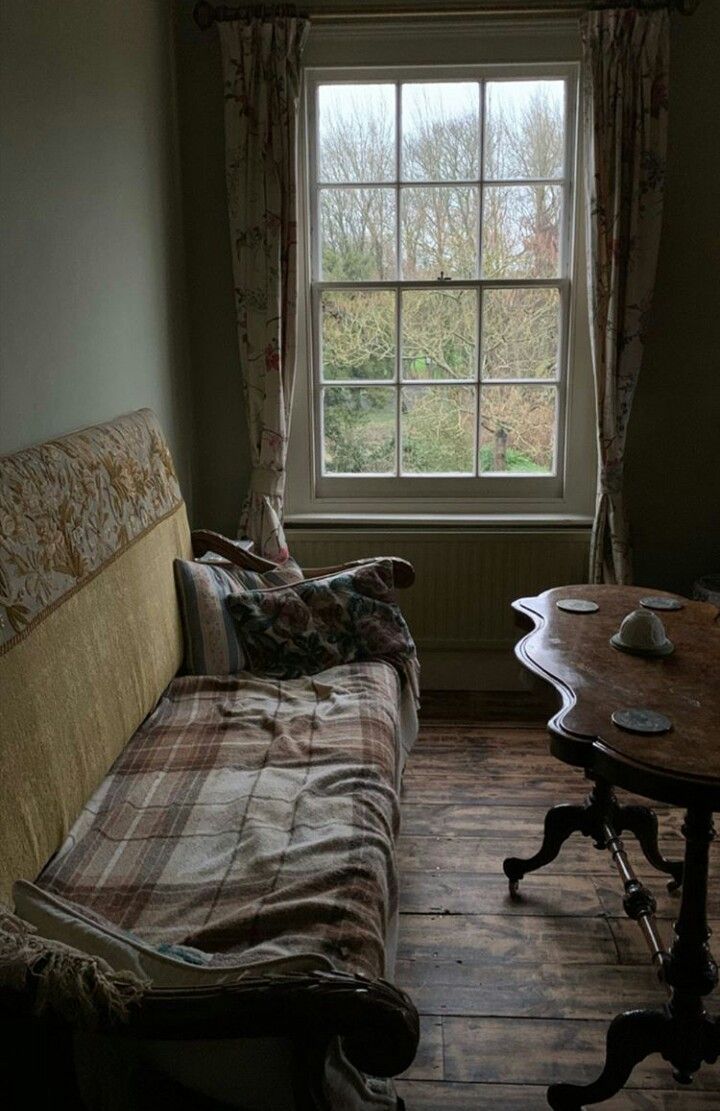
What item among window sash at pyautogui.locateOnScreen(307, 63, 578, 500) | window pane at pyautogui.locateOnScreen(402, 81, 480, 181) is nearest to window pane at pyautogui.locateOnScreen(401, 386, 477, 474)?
window sash at pyautogui.locateOnScreen(307, 63, 578, 500)

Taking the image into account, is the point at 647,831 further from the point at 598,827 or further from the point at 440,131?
the point at 440,131

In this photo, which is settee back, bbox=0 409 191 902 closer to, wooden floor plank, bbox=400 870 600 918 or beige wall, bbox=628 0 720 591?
wooden floor plank, bbox=400 870 600 918

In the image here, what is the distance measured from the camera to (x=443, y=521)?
11.4ft

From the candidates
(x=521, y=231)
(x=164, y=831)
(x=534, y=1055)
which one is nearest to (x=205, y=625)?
(x=164, y=831)

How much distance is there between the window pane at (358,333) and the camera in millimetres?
3480

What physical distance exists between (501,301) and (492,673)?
140 cm

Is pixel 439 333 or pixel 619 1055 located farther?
pixel 439 333

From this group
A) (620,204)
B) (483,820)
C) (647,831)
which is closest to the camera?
(647,831)

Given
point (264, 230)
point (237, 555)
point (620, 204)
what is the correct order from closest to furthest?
point (237, 555) → point (620, 204) → point (264, 230)

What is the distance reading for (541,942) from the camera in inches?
85.4

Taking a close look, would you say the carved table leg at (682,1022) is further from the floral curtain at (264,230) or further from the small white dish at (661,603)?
the floral curtain at (264,230)

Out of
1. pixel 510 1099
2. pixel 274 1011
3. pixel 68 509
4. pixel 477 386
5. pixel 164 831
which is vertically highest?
pixel 477 386

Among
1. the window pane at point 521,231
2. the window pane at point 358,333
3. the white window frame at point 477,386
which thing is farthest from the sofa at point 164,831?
the window pane at point 521,231

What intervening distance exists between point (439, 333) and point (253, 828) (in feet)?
7.31
